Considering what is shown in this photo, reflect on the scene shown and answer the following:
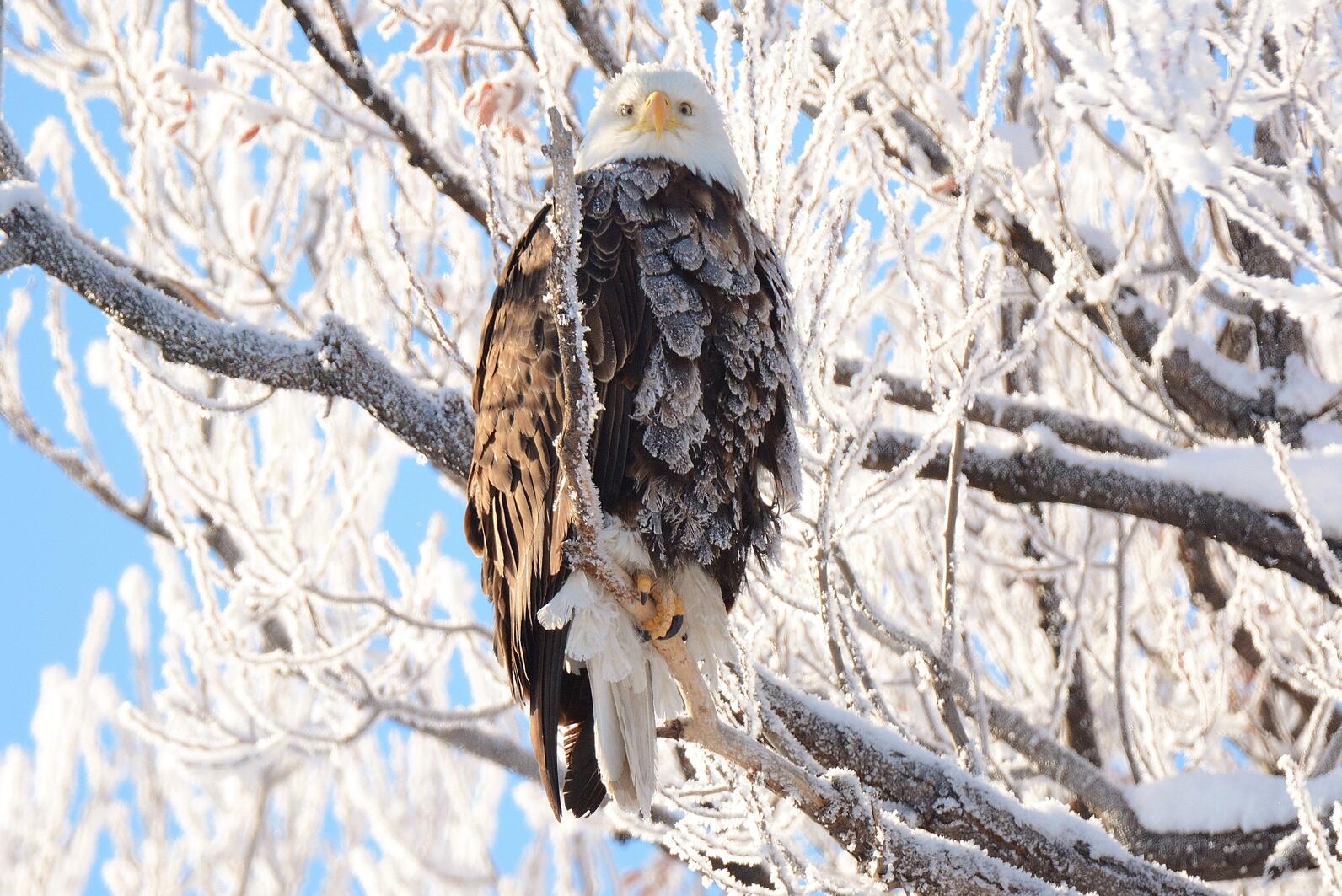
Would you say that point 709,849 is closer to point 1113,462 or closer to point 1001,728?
point 1001,728

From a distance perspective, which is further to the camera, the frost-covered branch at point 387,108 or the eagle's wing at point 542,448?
the frost-covered branch at point 387,108

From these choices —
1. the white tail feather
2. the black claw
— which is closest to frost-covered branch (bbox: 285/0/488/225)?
the white tail feather

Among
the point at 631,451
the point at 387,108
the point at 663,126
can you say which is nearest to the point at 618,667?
the point at 631,451

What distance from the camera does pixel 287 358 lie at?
8.45 feet

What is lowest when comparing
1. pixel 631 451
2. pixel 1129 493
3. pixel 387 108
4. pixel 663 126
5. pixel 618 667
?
pixel 618 667

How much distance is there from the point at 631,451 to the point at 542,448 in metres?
0.17

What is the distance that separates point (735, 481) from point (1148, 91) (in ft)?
3.51

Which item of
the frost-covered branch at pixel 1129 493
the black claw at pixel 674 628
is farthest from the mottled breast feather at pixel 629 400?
the frost-covered branch at pixel 1129 493

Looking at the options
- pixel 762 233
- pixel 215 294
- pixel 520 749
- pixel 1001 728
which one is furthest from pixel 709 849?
pixel 215 294

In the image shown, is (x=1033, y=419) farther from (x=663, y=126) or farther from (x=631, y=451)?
(x=631, y=451)

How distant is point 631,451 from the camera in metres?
2.53

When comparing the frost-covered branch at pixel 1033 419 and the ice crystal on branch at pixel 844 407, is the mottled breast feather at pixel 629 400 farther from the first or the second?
the frost-covered branch at pixel 1033 419

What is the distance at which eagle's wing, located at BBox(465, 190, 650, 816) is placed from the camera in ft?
8.14

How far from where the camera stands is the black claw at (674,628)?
242 cm
